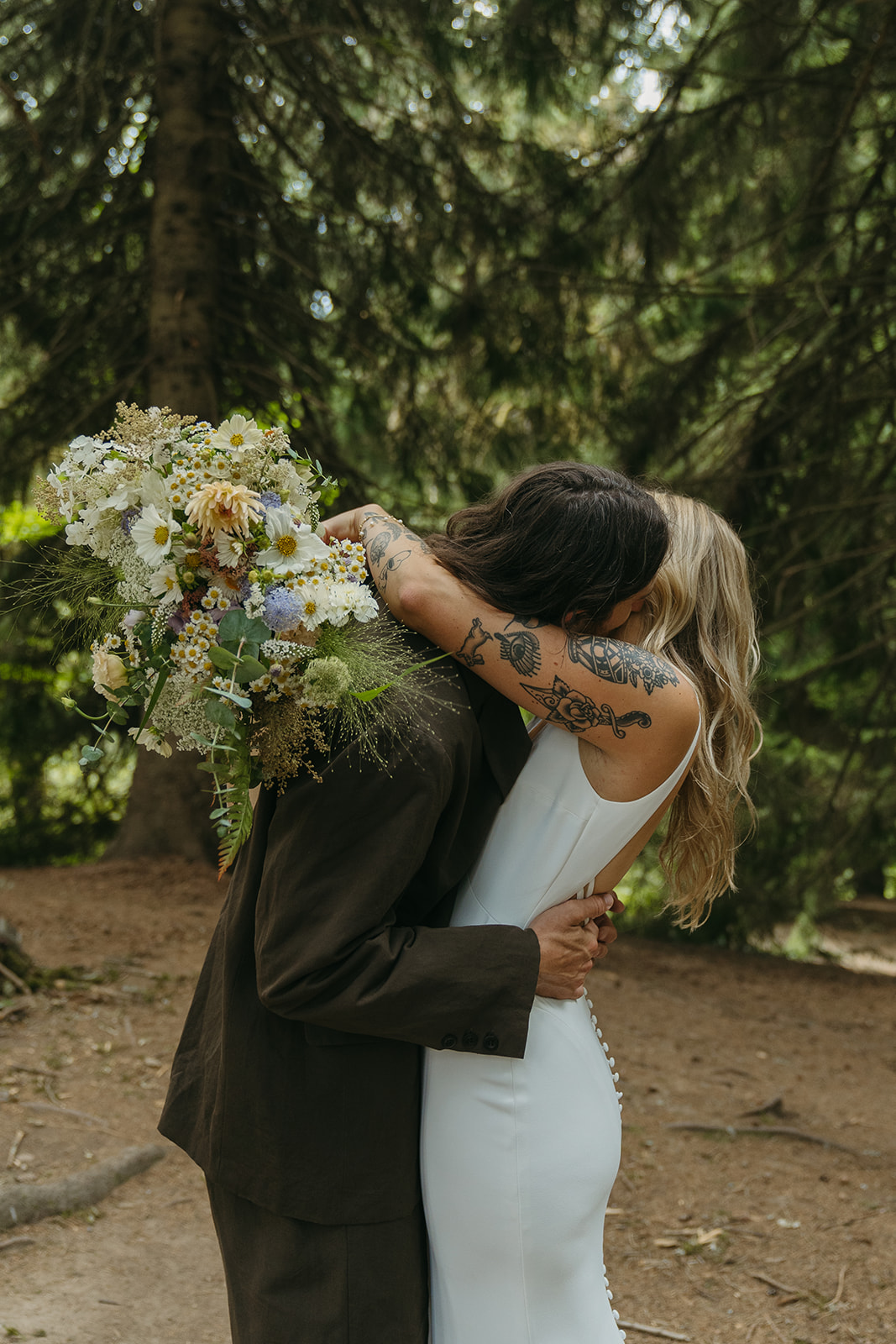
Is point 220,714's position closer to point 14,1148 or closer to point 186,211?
point 14,1148

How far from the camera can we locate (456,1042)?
1.71 meters

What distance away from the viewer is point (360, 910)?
1.61 metres

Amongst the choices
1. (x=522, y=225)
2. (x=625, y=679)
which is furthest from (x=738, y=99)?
(x=625, y=679)

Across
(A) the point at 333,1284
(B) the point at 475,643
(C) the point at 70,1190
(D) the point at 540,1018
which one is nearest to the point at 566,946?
(D) the point at 540,1018

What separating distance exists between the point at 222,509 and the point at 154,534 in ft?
0.38

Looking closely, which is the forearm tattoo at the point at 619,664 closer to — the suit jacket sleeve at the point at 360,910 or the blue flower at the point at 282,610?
the suit jacket sleeve at the point at 360,910

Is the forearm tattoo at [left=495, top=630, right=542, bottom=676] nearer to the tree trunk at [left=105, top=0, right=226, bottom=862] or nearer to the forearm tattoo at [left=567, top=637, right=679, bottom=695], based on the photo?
the forearm tattoo at [left=567, top=637, right=679, bottom=695]

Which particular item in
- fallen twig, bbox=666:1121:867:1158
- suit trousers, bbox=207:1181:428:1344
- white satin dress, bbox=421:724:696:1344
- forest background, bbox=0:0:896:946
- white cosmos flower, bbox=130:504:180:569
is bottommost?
fallen twig, bbox=666:1121:867:1158

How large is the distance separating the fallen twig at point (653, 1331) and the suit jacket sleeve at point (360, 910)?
7.28 ft

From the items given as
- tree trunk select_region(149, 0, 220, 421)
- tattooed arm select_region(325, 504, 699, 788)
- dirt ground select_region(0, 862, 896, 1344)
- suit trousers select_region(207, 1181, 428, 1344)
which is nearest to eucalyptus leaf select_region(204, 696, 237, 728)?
tattooed arm select_region(325, 504, 699, 788)

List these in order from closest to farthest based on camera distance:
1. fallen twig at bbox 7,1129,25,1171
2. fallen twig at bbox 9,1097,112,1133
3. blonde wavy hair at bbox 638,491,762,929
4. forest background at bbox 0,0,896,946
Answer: blonde wavy hair at bbox 638,491,762,929, fallen twig at bbox 7,1129,25,1171, fallen twig at bbox 9,1097,112,1133, forest background at bbox 0,0,896,946

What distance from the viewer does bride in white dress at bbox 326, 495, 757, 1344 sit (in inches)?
69.7

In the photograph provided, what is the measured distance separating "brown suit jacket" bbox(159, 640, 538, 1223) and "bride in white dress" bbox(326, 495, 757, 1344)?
7 centimetres

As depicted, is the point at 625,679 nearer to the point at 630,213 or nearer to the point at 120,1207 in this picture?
the point at 120,1207
